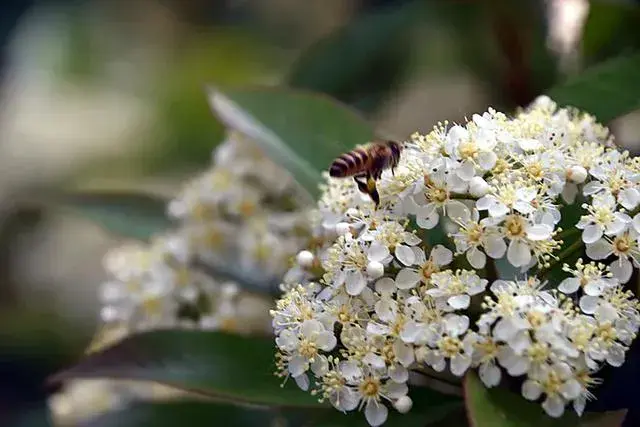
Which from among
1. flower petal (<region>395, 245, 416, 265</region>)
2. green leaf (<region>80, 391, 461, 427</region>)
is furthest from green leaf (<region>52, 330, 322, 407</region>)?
flower petal (<region>395, 245, 416, 265</region>)

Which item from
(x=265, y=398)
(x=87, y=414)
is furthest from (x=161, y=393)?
(x=265, y=398)

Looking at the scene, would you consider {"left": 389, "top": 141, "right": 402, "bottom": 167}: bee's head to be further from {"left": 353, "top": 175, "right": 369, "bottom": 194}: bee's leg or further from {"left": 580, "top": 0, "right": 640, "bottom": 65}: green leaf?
{"left": 580, "top": 0, "right": 640, "bottom": 65}: green leaf

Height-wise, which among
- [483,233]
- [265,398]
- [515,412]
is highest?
[483,233]

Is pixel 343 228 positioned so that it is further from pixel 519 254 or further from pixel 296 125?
pixel 296 125

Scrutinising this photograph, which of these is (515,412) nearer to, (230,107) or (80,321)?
(230,107)

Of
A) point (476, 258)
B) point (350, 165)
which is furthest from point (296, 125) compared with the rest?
point (476, 258)

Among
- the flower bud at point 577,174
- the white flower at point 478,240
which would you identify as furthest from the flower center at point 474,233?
the flower bud at point 577,174
